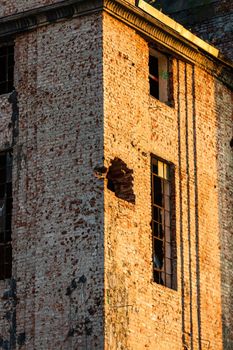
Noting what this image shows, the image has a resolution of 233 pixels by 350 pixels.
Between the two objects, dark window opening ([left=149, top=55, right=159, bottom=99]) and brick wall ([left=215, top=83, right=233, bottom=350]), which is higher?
dark window opening ([left=149, top=55, right=159, bottom=99])

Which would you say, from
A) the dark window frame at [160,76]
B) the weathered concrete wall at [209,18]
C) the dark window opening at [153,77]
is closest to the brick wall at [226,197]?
the dark window frame at [160,76]

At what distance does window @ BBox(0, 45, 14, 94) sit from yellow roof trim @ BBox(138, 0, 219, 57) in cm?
292

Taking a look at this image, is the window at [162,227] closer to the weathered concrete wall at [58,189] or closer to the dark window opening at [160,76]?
the dark window opening at [160,76]

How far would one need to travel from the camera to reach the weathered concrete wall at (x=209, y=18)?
32938mm

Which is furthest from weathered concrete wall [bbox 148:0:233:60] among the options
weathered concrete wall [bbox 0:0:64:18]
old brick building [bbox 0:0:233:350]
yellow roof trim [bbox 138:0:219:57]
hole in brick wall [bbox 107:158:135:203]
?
hole in brick wall [bbox 107:158:135:203]

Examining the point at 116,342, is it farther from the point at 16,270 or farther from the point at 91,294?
the point at 16,270

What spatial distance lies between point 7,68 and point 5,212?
3162 mm

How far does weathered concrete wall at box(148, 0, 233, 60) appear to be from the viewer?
1297 inches

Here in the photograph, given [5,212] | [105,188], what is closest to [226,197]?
[105,188]

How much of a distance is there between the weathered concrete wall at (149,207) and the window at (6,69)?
2345 mm

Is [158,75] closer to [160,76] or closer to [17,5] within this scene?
[160,76]

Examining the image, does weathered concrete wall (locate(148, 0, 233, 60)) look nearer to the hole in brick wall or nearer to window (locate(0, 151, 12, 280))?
the hole in brick wall

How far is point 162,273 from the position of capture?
27.4 metres

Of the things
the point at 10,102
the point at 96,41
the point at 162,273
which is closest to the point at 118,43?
the point at 96,41
